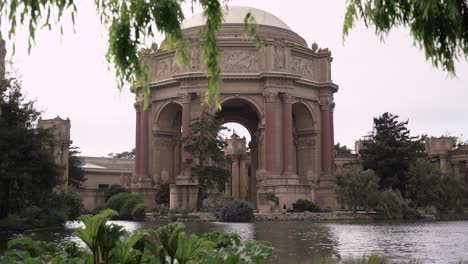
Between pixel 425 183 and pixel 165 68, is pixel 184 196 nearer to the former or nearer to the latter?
pixel 165 68

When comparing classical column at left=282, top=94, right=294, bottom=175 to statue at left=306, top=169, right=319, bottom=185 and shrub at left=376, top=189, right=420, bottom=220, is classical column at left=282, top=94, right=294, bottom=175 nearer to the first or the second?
statue at left=306, top=169, right=319, bottom=185

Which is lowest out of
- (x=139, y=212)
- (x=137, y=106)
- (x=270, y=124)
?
(x=139, y=212)

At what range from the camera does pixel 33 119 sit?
2475 centimetres

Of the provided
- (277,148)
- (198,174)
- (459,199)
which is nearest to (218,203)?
(198,174)

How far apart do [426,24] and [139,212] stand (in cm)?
3258

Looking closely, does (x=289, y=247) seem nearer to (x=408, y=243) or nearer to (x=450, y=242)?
(x=408, y=243)

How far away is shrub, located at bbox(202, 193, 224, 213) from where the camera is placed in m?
38.1

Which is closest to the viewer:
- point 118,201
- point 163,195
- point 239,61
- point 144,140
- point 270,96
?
point 118,201

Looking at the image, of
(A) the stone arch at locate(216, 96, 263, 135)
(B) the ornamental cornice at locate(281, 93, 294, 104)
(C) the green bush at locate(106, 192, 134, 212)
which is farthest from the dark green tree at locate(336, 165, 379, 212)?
(A) the stone arch at locate(216, 96, 263, 135)

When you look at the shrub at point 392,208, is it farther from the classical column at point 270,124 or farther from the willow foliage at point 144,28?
the willow foliage at point 144,28

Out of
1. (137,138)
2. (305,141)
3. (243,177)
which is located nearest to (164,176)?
(137,138)

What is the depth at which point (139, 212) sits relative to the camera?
36.8 metres

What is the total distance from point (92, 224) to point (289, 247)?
9.32m

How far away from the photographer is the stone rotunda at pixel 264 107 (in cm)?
4753
